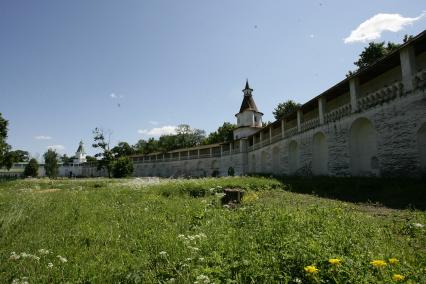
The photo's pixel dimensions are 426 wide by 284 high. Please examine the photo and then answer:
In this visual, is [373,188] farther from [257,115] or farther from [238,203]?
[257,115]

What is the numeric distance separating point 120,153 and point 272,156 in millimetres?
58712

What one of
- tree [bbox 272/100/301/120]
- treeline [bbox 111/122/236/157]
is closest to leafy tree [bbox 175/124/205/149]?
treeline [bbox 111/122/236/157]

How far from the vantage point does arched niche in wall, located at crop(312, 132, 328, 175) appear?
20422 mm

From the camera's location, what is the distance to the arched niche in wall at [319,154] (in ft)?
67.0

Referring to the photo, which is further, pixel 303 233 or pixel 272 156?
pixel 272 156

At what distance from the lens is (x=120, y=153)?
80.1m

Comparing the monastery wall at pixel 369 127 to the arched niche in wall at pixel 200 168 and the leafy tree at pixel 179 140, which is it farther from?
the leafy tree at pixel 179 140

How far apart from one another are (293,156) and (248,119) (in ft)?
73.5

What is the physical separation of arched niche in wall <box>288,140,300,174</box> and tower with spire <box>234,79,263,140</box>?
2072 centimetres

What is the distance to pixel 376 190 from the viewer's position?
11617 millimetres

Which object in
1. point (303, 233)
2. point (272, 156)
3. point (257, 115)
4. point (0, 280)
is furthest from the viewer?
point (257, 115)

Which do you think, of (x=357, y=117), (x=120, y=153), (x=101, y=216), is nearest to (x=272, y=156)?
(x=357, y=117)

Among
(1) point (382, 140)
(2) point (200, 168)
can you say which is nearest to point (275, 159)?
(1) point (382, 140)

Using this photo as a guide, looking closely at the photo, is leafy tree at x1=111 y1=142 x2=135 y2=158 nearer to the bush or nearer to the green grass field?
the bush
